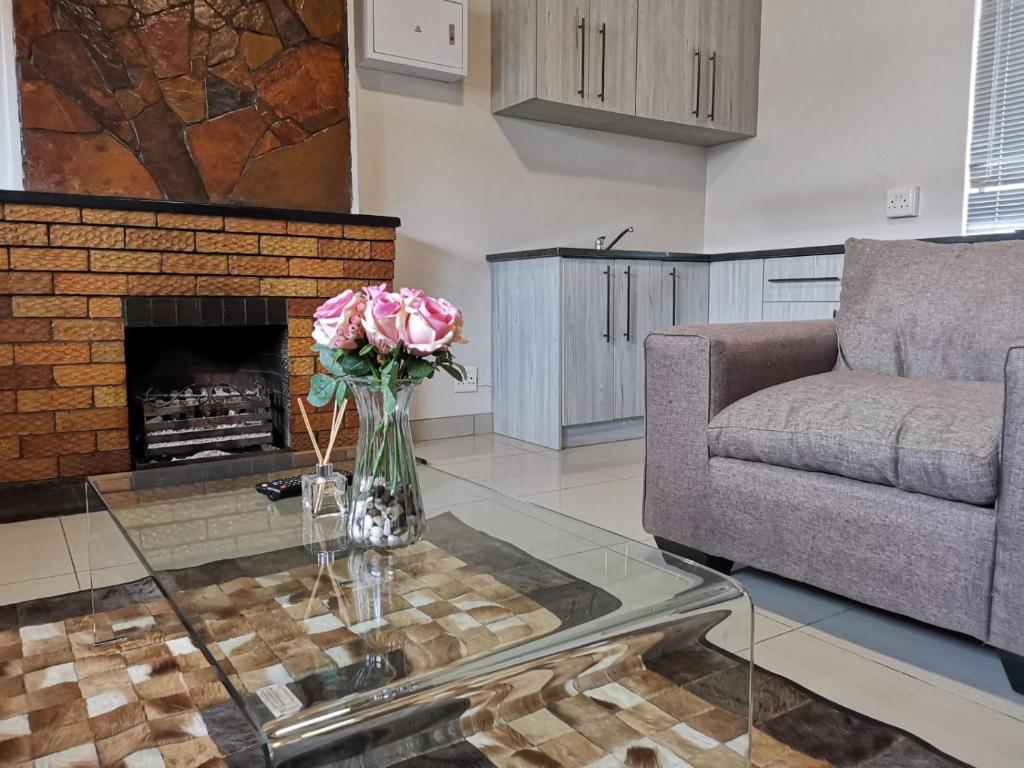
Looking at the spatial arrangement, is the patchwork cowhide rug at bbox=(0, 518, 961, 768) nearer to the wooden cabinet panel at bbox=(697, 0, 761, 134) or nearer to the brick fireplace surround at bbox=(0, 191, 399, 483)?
the brick fireplace surround at bbox=(0, 191, 399, 483)

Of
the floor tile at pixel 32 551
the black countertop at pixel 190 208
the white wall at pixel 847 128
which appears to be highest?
the white wall at pixel 847 128

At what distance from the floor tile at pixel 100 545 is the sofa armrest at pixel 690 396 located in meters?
1.18

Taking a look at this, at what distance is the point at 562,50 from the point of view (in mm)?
3590

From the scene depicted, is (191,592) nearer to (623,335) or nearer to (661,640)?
(661,640)

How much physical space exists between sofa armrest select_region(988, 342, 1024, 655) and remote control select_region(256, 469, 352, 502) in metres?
1.13

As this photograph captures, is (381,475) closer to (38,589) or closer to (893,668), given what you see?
(893,668)

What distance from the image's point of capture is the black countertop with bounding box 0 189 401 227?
7.98 feet

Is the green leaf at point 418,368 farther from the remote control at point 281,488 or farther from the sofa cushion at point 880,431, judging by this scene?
the sofa cushion at point 880,431

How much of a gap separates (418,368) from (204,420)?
6.55 feet

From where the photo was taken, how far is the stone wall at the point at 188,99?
2.63 meters

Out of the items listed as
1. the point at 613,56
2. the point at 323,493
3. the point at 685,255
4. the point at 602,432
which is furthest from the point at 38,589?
the point at 613,56

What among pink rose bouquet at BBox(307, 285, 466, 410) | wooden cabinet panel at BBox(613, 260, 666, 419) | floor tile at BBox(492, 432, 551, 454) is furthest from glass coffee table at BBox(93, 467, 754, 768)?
wooden cabinet panel at BBox(613, 260, 666, 419)

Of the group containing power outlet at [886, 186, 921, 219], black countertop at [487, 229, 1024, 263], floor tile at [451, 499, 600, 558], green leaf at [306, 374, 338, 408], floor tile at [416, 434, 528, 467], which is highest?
power outlet at [886, 186, 921, 219]

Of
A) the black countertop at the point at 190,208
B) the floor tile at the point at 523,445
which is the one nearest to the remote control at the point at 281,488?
the black countertop at the point at 190,208
